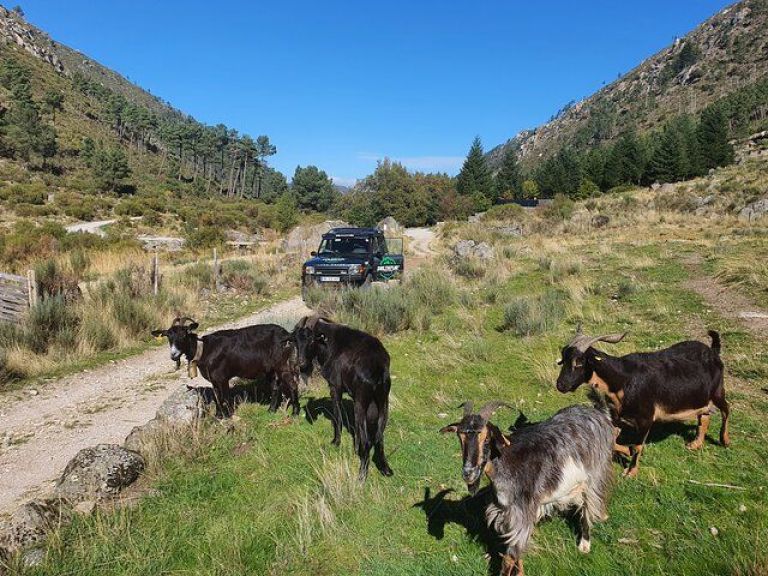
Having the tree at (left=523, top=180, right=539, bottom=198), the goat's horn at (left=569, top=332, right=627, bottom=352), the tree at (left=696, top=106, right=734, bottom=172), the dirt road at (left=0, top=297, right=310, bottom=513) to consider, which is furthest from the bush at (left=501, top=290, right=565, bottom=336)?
the tree at (left=523, top=180, right=539, bottom=198)

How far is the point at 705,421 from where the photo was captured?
196 inches

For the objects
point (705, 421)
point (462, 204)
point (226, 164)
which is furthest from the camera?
point (226, 164)

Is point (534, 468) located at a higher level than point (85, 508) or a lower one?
higher

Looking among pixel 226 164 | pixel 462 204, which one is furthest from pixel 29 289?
pixel 226 164

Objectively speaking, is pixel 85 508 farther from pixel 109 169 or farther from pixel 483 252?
pixel 109 169

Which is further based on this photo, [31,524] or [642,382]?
[642,382]

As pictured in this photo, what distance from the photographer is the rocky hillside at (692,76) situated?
93.9m

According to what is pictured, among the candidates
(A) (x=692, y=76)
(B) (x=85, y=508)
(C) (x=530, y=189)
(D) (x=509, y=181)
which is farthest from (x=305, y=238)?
(A) (x=692, y=76)

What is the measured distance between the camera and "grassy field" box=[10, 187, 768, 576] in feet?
11.6

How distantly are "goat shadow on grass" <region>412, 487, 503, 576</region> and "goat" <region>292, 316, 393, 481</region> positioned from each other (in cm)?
67

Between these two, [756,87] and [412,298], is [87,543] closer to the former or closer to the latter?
[412,298]

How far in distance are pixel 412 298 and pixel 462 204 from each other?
4626cm

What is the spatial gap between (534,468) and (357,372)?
2.25m

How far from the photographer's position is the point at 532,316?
9.97 meters
